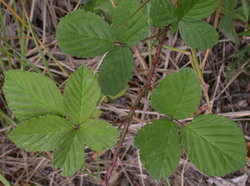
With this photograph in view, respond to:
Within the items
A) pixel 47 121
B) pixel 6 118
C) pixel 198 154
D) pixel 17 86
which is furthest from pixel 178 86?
pixel 6 118

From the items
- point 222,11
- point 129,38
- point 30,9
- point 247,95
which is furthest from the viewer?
point 30,9

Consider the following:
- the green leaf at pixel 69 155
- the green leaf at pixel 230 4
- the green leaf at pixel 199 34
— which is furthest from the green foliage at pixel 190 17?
the green leaf at pixel 69 155

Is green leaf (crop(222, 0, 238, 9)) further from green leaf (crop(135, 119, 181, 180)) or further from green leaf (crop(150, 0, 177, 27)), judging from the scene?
green leaf (crop(135, 119, 181, 180))

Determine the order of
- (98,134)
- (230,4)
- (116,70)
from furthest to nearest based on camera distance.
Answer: (230,4)
(116,70)
(98,134)

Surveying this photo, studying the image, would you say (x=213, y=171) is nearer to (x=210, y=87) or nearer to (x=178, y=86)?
(x=178, y=86)

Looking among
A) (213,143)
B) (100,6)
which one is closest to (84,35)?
(100,6)

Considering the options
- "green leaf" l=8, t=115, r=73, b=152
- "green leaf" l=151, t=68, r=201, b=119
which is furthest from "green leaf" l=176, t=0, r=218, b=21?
"green leaf" l=8, t=115, r=73, b=152

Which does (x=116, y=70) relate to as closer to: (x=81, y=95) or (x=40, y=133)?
(x=81, y=95)
